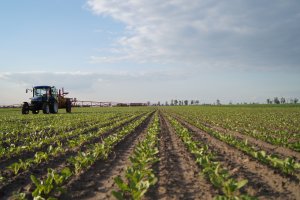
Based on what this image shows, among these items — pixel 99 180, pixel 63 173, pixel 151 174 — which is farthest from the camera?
pixel 99 180

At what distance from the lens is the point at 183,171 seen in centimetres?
626

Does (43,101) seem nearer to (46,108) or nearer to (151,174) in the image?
(46,108)

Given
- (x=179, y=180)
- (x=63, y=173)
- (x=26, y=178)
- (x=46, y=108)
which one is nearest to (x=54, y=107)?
(x=46, y=108)

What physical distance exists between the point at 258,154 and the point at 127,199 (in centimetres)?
352

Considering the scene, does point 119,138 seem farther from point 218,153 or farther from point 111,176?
point 111,176

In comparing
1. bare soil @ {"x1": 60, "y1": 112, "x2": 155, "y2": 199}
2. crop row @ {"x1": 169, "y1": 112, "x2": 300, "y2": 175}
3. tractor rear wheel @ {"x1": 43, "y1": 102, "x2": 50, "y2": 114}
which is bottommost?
bare soil @ {"x1": 60, "y1": 112, "x2": 155, "y2": 199}

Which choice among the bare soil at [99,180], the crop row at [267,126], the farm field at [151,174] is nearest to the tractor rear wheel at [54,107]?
the crop row at [267,126]

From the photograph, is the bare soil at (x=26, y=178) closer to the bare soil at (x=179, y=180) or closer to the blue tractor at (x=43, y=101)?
the bare soil at (x=179, y=180)

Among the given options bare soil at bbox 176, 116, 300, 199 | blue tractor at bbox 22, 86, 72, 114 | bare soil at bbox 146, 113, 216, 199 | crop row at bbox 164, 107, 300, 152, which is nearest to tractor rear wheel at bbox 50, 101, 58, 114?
blue tractor at bbox 22, 86, 72, 114

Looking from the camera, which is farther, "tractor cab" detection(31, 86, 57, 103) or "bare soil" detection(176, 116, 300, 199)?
"tractor cab" detection(31, 86, 57, 103)

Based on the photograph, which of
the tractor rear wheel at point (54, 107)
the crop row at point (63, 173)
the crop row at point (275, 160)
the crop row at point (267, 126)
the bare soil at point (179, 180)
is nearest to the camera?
the crop row at point (63, 173)

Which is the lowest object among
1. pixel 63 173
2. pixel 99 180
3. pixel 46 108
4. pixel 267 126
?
pixel 99 180

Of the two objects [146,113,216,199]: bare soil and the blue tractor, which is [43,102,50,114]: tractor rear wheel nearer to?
the blue tractor

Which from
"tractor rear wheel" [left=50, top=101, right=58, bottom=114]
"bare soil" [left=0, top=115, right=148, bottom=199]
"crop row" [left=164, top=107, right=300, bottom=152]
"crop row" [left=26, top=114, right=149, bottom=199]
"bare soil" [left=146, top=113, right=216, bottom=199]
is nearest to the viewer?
"crop row" [left=26, top=114, right=149, bottom=199]
